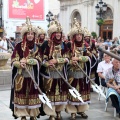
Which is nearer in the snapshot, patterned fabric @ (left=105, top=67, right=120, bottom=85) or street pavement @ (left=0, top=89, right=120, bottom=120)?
street pavement @ (left=0, top=89, right=120, bottom=120)

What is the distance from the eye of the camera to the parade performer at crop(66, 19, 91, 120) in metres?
5.28

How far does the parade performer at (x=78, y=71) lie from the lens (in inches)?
208

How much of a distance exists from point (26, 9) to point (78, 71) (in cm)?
3575

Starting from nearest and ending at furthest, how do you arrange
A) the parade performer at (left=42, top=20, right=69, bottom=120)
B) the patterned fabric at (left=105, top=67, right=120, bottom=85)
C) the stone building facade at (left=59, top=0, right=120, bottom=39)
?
the parade performer at (left=42, top=20, right=69, bottom=120), the patterned fabric at (left=105, top=67, right=120, bottom=85), the stone building facade at (left=59, top=0, right=120, bottom=39)

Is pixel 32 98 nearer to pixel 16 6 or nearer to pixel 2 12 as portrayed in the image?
pixel 16 6

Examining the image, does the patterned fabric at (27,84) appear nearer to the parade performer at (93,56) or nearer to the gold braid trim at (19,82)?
the gold braid trim at (19,82)

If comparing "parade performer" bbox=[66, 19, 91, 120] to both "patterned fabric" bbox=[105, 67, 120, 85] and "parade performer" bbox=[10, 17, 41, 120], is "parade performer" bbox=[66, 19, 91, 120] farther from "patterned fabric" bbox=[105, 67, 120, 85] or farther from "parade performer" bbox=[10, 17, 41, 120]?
"parade performer" bbox=[10, 17, 41, 120]

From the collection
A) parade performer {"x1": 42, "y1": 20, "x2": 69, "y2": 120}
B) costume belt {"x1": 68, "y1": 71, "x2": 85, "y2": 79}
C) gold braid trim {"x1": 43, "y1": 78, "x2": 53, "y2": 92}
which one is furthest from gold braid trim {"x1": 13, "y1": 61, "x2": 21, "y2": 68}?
costume belt {"x1": 68, "y1": 71, "x2": 85, "y2": 79}

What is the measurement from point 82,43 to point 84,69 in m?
0.46

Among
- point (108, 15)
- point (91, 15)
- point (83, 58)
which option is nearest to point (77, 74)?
point (83, 58)

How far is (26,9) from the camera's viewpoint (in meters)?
40.1

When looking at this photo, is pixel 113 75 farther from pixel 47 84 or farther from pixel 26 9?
pixel 26 9

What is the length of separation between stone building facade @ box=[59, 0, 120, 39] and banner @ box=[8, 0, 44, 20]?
30.0 ft

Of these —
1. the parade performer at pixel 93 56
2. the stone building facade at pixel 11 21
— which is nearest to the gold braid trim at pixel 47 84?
the parade performer at pixel 93 56
